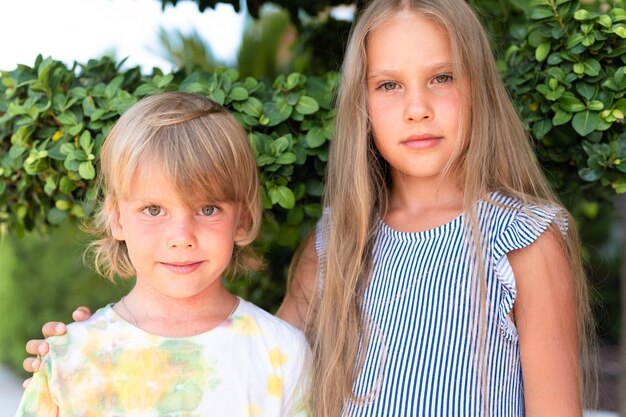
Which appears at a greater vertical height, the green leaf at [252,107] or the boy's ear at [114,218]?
the green leaf at [252,107]

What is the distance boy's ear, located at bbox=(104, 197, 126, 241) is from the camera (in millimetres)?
2082

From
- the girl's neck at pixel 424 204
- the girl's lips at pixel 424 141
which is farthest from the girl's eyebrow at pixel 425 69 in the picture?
the girl's neck at pixel 424 204

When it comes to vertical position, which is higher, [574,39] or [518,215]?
[574,39]

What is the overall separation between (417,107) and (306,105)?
39cm

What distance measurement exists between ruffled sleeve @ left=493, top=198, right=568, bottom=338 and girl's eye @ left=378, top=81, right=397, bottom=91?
0.47 meters

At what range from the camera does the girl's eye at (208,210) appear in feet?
6.60

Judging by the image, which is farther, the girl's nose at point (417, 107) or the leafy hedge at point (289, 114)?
the leafy hedge at point (289, 114)

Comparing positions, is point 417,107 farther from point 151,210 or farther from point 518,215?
point 151,210

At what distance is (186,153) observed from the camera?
6.42 feet

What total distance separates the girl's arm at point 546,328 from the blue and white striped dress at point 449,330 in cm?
3

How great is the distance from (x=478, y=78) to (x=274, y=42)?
2535 millimetres

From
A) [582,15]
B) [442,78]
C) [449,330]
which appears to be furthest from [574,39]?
[449,330]

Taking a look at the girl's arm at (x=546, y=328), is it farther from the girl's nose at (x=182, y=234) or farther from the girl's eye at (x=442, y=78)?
the girl's nose at (x=182, y=234)

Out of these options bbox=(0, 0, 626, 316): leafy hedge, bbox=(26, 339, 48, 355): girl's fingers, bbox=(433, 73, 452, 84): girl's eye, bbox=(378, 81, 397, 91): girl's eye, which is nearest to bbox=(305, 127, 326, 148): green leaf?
bbox=(0, 0, 626, 316): leafy hedge
